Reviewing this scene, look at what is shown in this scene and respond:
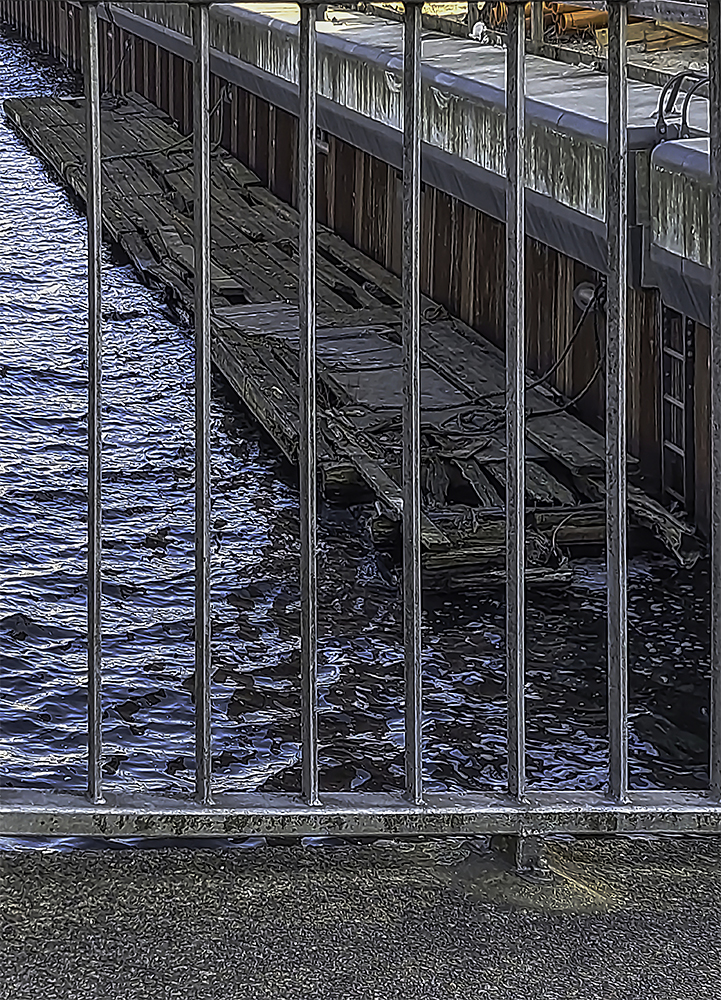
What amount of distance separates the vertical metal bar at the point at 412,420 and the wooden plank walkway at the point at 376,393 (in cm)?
539

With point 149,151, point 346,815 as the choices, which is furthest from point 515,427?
point 149,151

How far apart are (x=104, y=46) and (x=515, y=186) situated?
2699cm

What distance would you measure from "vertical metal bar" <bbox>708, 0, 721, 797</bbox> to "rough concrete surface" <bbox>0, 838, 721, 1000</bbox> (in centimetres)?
23

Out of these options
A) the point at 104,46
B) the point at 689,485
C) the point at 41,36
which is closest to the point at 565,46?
the point at 689,485

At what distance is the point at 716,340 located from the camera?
2248 mm

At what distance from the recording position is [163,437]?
33.8ft

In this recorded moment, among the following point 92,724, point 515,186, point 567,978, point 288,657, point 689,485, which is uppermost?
point 515,186

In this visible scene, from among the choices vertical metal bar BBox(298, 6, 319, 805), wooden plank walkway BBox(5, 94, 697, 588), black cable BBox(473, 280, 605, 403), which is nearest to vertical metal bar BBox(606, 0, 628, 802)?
vertical metal bar BBox(298, 6, 319, 805)

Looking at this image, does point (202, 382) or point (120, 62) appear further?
A: point (120, 62)

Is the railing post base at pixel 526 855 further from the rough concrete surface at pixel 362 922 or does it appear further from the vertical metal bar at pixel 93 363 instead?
the vertical metal bar at pixel 93 363

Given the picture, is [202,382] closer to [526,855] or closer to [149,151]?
[526,855]

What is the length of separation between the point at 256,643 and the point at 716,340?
16.8 ft

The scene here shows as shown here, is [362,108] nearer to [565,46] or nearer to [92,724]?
[565,46]

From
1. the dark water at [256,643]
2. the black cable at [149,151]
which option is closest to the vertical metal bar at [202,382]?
the dark water at [256,643]
